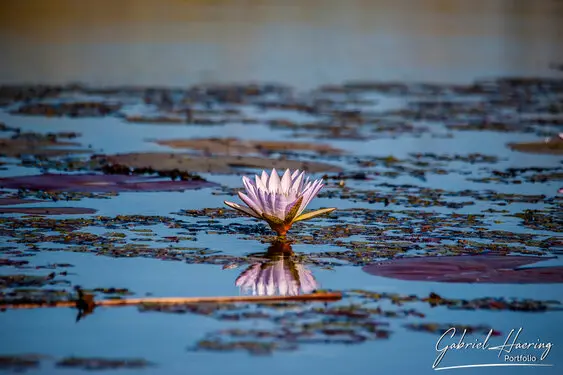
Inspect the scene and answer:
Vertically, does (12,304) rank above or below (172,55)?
below

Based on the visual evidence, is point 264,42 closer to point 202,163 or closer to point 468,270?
point 202,163

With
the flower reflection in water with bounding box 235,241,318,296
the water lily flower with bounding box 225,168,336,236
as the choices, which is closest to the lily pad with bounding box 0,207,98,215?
the water lily flower with bounding box 225,168,336,236

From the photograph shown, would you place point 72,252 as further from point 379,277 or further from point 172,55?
point 172,55

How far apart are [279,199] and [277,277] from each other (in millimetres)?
871

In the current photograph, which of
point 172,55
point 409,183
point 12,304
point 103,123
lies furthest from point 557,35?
point 12,304

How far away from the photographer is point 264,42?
2431 centimetres

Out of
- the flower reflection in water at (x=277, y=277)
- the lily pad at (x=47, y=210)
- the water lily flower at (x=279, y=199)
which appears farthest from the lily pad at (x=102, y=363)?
the lily pad at (x=47, y=210)

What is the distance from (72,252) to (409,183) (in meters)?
3.56

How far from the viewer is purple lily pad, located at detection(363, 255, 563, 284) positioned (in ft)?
20.5

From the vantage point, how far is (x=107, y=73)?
1842 centimetres

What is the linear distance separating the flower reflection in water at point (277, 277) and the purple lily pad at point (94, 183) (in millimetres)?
2286
